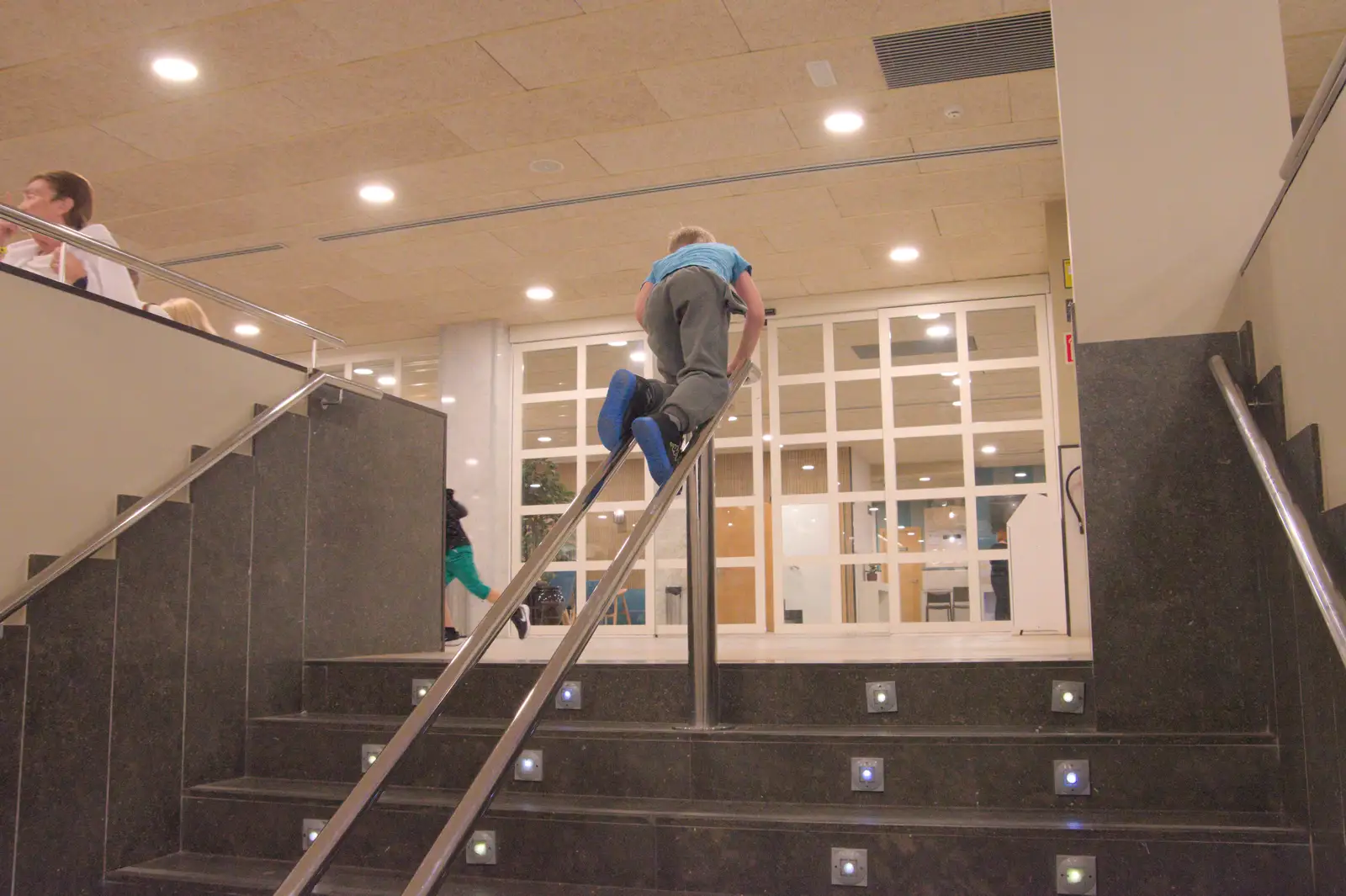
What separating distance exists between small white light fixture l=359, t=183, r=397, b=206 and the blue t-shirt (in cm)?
383

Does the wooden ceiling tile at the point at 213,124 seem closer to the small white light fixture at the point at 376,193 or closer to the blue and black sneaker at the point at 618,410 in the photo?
the small white light fixture at the point at 376,193

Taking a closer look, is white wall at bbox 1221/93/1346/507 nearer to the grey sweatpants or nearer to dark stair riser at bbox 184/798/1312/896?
dark stair riser at bbox 184/798/1312/896

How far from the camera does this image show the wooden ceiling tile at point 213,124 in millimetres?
5707

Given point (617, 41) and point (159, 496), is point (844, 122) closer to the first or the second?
point (617, 41)

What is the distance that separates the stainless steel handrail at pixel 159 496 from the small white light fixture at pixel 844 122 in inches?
121

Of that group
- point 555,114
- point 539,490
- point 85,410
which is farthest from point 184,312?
point 539,490

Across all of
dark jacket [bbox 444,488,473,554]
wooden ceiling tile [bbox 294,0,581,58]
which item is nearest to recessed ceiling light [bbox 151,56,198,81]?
wooden ceiling tile [bbox 294,0,581,58]

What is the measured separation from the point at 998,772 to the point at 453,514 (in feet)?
13.2

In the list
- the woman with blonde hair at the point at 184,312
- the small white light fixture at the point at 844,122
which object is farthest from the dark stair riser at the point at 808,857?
the small white light fixture at the point at 844,122

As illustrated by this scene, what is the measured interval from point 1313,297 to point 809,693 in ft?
5.25

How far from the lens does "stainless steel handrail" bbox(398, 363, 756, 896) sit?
161cm

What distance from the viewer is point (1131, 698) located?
2.83m

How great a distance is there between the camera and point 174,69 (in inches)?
212

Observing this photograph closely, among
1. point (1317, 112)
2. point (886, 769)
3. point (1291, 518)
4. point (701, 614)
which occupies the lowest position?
point (886, 769)
